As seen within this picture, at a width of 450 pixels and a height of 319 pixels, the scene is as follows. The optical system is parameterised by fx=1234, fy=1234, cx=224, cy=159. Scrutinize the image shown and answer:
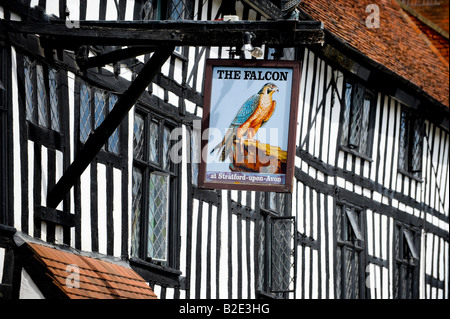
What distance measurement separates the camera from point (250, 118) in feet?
39.0

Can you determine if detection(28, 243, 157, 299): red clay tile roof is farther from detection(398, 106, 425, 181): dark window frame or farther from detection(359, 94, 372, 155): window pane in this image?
detection(398, 106, 425, 181): dark window frame

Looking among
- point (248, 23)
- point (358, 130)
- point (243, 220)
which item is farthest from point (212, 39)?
point (358, 130)

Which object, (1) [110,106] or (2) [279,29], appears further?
(1) [110,106]

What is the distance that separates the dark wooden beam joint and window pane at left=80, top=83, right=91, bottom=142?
2.98 ft

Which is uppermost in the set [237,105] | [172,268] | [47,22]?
[47,22]

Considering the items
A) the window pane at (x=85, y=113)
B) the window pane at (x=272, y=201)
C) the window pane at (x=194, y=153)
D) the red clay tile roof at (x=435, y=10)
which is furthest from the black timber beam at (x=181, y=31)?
the red clay tile roof at (x=435, y=10)

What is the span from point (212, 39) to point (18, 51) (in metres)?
1.86

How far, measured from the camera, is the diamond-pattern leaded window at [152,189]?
13.9 metres

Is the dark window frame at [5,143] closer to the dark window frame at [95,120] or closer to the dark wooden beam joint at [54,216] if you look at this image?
the dark wooden beam joint at [54,216]

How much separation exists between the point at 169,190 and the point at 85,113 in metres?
2.06

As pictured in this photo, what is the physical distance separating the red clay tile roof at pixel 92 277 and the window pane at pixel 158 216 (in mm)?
830

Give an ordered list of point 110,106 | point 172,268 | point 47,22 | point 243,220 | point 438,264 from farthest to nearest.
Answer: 1. point 438,264
2. point 243,220
3. point 172,268
4. point 110,106
5. point 47,22

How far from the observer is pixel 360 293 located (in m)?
19.9

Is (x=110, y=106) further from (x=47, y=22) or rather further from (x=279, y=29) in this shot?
(x=279, y=29)
